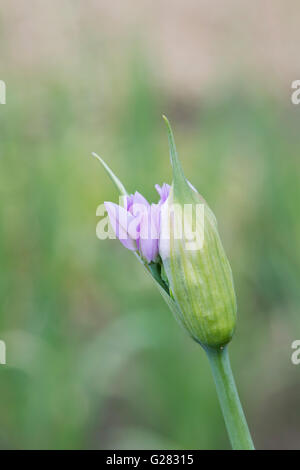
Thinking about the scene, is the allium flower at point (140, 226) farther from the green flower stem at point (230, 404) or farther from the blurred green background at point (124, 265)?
the blurred green background at point (124, 265)

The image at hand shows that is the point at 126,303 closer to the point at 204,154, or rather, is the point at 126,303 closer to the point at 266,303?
the point at 266,303

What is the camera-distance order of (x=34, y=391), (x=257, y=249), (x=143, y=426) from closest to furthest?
(x=34, y=391) < (x=143, y=426) < (x=257, y=249)

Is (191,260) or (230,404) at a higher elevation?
(191,260)

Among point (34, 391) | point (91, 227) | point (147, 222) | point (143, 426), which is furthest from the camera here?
point (91, 227)

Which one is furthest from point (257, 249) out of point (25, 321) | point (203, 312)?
point (203, 312)

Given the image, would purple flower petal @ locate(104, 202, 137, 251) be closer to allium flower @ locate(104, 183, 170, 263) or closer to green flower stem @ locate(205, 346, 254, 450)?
allium flower @ locate(104, 183, 170, 263)

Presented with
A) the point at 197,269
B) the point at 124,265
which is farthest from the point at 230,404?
the point at 124,265

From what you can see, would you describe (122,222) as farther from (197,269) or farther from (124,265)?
(124,265)

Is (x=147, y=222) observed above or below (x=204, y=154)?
below
